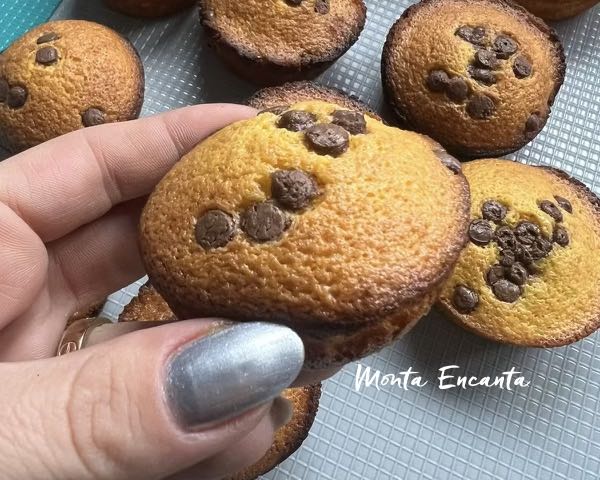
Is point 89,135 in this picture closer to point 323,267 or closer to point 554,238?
point 323,267

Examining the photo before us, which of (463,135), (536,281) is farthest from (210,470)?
(463,135)

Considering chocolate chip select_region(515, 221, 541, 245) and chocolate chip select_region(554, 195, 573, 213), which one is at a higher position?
chocolate chip select_region(554, 195, 573, 213)

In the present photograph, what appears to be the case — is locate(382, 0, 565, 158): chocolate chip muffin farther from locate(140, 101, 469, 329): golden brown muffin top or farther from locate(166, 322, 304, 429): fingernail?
locate(166, 322, 304, 429): fingernail

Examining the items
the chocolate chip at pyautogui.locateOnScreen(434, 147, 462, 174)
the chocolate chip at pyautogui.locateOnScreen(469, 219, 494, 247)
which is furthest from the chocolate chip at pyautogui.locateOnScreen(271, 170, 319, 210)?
the chocolate chip at pyautogui.locateOnScreen(469, 219, 494, 247)

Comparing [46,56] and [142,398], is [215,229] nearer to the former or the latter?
[142,398]

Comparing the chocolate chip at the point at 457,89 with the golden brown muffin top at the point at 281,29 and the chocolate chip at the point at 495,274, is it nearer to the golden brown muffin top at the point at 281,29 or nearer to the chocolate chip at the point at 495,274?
the golden brown muffin top at the point at 281,29
